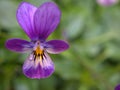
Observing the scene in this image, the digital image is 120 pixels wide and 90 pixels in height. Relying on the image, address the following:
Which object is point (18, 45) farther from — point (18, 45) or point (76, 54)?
point (76, 54)

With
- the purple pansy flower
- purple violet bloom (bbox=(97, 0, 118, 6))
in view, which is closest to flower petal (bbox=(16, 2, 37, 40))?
the purple pansy flower

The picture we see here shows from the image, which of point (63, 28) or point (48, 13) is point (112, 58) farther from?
point (48, 13)

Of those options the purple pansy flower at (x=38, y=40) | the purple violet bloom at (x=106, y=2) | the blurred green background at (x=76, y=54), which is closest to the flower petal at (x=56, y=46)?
the purple pansy flower at (x=38, y=40)

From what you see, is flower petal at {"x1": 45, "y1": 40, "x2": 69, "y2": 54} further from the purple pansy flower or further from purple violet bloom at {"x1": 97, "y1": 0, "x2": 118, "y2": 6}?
purple violet bloom at {"x1": 97, "y1": 0, "x2": 118, "y2": 6}

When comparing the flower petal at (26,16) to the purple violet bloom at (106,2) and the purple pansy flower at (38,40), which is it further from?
the purple violet bloom at (106,2)

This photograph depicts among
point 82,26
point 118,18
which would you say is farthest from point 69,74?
point 118,18

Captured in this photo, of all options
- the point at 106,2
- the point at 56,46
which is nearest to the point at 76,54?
the point at 106,2

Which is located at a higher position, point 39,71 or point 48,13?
point 48,13
